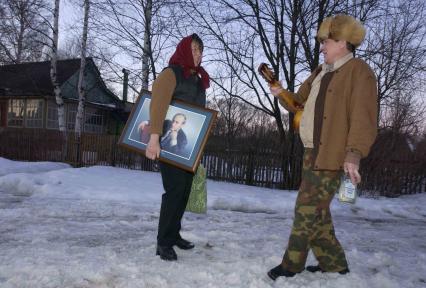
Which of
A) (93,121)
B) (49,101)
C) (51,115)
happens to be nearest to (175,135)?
(49,101)

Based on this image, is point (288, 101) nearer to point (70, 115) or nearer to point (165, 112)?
point (165, 112)

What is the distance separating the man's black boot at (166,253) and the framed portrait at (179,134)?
2.26ft

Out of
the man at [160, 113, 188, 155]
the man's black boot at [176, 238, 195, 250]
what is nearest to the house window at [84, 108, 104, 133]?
the man's black boot at [176, 238, 195, 250]

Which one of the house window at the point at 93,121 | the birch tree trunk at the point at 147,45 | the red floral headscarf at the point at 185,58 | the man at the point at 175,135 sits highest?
the birch tree trunk at the point at 147,45

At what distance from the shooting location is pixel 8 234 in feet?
13.9

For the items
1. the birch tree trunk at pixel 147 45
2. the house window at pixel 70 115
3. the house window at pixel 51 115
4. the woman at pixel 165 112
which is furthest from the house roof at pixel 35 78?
the woman at pixel 165 112

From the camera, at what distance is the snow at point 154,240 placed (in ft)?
9.96

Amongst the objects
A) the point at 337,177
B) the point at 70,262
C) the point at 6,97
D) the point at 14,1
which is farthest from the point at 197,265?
the point at 6,97

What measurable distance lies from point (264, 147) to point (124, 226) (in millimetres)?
7156

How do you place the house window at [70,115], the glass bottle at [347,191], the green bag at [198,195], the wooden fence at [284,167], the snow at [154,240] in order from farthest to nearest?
the house window at [70,115] → the wooden fence at [284,167] → the green bag at [198,195] → the snow at [154,240] → the glass bottle at [347,191]

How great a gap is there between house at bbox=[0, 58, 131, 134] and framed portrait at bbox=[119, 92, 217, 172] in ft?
72.9

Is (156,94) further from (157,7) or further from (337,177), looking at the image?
(157,7)

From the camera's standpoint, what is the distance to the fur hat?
2.99 m

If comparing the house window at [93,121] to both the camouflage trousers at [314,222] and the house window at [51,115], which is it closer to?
the house window at [51,115]
